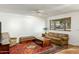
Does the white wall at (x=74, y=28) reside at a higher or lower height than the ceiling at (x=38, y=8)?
lower

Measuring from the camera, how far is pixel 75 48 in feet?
6.26

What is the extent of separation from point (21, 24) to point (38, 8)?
1.38ft

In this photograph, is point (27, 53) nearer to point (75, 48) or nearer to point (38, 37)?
point (38, 37)

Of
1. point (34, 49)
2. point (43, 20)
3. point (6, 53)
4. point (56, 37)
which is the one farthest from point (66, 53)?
point (6, 53)

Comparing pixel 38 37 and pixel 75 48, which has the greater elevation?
pixel 38 37

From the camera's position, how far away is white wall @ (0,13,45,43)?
1893mm

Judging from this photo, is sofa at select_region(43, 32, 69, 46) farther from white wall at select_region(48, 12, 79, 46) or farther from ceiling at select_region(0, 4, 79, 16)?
ceiling at select_region(0, 4, 79, 16)

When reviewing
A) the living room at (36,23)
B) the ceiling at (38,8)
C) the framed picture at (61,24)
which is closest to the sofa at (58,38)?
the living room at (36,23)

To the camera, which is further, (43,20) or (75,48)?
(43,20)

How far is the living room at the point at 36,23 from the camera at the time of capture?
6.13 ft

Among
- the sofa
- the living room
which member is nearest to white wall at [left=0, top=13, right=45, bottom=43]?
the living room

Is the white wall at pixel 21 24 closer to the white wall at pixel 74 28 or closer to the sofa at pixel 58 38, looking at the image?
→ the sofa at pixel 58 38
